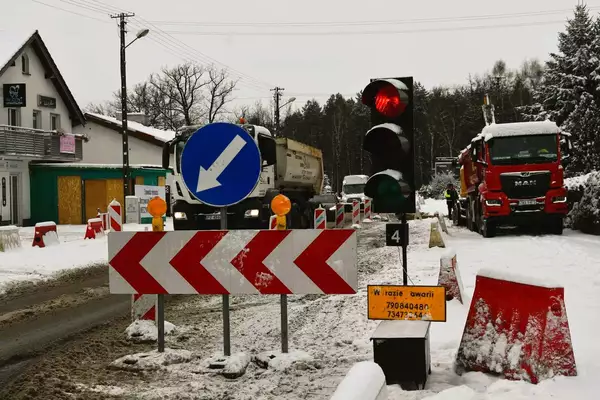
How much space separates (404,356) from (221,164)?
2.60 m

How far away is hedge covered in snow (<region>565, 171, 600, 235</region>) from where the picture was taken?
18766 millimetres

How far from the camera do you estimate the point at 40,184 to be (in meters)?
37.2

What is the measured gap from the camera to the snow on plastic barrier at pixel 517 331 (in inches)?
198

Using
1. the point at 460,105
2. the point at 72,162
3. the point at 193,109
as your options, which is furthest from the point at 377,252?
the point at 460,105

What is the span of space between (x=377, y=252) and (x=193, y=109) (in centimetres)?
5985

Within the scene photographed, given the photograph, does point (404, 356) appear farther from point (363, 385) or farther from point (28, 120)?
point (28, 120)

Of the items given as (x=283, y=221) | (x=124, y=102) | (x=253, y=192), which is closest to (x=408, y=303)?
(x=283, y=221)

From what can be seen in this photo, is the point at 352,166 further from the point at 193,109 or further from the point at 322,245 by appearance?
the point at 322,245

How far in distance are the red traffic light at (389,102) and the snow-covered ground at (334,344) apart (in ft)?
5.61

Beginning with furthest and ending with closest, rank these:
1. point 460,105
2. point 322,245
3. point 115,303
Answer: point 460,105, point 115,303, point 322,245

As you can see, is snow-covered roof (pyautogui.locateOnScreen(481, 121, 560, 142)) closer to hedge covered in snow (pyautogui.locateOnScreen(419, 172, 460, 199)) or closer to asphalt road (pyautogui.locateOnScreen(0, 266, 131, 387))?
asphalt road (pyautogui.locateOnScreen(0, 266, 131, 387))

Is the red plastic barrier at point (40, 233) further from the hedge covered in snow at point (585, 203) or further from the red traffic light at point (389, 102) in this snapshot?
the hedge covered in snow at point (585, 203)

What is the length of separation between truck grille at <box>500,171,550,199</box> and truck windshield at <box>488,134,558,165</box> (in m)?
0.40

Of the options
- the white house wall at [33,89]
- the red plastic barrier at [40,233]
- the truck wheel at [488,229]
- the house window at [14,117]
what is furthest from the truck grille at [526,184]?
the house window at [14,117]
